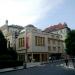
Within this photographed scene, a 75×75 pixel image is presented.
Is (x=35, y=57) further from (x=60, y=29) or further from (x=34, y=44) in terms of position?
(x=60, y=29)

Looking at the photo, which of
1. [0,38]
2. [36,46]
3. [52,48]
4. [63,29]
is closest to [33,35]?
[36,46]

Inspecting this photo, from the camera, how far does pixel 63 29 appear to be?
95125 mm

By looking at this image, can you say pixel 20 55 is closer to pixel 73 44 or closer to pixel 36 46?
pixel 36 46

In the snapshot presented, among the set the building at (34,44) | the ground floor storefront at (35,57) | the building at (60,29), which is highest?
the building at (60,29)

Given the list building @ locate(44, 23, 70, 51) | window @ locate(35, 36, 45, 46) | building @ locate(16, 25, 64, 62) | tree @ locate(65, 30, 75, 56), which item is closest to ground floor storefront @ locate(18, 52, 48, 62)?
building @ locate(16, 25, 64, 62)

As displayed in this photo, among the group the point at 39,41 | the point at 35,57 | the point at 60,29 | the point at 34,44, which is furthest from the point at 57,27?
the point at 34,44

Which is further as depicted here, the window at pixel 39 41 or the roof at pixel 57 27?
the roof at pixel 57 27

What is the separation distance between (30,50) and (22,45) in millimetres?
3477

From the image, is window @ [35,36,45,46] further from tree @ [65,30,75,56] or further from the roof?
the roof

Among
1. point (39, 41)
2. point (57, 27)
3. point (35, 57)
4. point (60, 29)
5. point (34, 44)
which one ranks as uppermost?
point (57, 27)

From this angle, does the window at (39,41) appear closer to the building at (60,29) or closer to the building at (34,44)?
the building at (34,44)

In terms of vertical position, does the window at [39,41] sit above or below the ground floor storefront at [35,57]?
above

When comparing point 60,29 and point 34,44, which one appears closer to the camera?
point 34,44

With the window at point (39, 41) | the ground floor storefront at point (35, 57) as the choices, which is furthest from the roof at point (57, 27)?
the window at point (39, 41)
